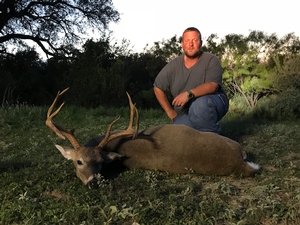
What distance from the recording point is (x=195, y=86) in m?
4.94

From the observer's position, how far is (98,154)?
398 centimetres

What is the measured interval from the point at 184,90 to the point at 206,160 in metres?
1.39

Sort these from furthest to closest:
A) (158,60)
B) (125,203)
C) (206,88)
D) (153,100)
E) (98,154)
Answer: (158,60)
(153,100)
(206,88)
(98,154)
(125,203)

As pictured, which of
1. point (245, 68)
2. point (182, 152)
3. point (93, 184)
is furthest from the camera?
point (245, 68)

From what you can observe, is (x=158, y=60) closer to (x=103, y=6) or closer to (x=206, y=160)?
(x=103, y=6)

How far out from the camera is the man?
4715mm

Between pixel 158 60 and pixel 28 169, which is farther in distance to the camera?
pixel 158 60

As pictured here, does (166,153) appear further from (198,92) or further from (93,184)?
(198,92)

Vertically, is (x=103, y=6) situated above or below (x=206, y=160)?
above

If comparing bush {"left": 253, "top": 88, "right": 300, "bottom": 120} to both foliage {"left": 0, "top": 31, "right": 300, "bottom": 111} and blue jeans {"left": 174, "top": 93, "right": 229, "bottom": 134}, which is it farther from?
blue jeans {"left": 174, "top": 93, "right": 229, "bottom": 134}

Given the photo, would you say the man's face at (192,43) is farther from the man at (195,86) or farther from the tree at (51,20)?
→ the tree at (51,20)

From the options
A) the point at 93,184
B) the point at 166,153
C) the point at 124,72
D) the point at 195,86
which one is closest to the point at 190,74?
the point at 195,86

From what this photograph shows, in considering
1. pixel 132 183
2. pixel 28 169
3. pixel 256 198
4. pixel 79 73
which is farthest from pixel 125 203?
pixel 79 73

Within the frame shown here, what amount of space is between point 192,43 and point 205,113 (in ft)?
2.76
